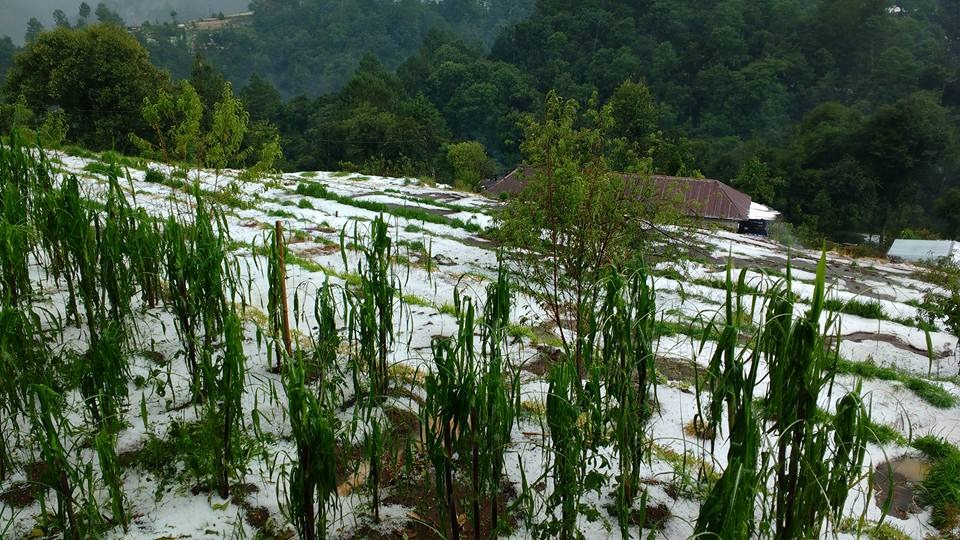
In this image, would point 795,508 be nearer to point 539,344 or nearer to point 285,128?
point 539,344

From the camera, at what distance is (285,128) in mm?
49156

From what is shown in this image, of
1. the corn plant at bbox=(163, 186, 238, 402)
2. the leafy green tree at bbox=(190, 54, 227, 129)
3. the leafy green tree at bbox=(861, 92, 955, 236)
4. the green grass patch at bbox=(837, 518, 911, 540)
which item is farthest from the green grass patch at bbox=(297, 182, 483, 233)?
the leafy green tree at bbox=(861, 92, 955, 236)

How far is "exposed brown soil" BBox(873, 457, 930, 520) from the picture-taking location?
3109 millimetres

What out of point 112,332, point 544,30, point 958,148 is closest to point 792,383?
point 112,332

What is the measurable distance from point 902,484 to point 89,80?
26.7 meters

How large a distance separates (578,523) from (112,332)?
230 cm

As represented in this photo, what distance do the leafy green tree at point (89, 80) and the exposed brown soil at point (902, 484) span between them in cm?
2406

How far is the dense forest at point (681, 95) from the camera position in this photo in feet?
77.7

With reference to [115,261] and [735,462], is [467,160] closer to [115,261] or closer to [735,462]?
[115,261]

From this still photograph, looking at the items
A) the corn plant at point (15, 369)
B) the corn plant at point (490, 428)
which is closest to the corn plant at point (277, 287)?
the corn plant at point (15, 369)

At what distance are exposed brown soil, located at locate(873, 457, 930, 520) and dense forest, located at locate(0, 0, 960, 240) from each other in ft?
60.6

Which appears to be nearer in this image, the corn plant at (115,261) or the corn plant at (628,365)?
the corn plant at (628,365)

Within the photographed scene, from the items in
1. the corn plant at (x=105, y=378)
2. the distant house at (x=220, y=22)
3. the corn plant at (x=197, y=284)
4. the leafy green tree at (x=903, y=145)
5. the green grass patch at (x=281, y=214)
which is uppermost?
the distant house at (x=220, y=22)

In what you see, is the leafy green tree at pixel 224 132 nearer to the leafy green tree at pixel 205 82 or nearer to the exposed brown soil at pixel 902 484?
the exposed brown soil at pixel 902 484
